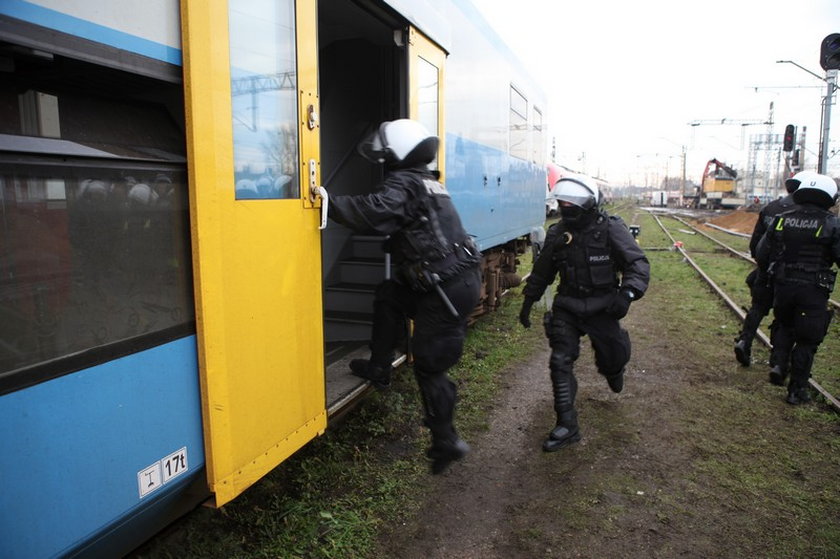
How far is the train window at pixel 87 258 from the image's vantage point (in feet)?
5.30

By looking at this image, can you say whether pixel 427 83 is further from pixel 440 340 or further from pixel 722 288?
pixel 722 288

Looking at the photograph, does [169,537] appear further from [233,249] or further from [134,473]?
[233,249]

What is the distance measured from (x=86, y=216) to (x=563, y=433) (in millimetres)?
3391

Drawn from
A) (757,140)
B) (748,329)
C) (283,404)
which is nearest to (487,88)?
(748,329)

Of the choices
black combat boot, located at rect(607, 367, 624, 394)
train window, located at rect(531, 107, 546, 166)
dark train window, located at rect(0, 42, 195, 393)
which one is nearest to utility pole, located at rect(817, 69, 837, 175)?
train window, located at rect(531, 107, 546, 166)

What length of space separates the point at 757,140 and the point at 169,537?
2547 inches

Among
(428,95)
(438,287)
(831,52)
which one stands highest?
(831,52)

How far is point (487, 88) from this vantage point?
6.41m

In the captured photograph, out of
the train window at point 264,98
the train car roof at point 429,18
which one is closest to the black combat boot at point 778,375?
the train car roof at point 429,18

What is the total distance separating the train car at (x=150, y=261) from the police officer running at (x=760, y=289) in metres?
4.50

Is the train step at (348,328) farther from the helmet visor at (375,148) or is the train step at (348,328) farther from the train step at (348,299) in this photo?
the helmet visor at (375,148)

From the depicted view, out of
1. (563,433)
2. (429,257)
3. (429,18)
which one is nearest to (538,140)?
(429,18)

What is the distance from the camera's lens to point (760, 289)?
5.75 meters

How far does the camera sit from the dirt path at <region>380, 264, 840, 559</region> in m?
3.15
